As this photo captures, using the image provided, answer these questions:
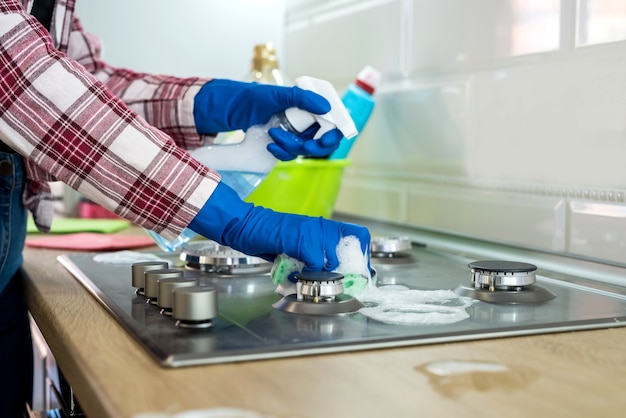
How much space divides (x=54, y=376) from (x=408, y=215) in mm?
671

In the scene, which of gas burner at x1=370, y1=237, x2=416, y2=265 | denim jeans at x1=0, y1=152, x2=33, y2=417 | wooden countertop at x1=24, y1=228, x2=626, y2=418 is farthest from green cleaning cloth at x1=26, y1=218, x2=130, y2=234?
wooden countertop at x1=24, y1=228, x2=626, y2=418

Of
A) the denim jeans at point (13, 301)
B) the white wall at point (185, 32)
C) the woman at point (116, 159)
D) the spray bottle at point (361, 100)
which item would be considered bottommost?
the denim jeans at point (13, 301)

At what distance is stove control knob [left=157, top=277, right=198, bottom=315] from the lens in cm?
74

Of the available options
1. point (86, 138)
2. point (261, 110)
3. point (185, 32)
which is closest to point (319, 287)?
point (86, 138)

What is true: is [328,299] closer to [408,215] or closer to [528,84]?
[528,84]

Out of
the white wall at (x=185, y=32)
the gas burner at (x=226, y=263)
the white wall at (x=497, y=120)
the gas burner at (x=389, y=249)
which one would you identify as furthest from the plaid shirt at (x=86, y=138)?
the white wall at (x=185, y=32)

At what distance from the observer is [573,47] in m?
1.03

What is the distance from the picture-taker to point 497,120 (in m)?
1.18

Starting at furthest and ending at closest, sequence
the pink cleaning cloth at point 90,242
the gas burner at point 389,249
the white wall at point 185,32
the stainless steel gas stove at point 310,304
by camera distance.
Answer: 1. the white wall at point 185,32
2. the pink cleaning cloth at point 90,242
3. the gas burner at point 389,249
4. the stainless steel gas stove at point 310,304

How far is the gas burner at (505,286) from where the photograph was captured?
846mm

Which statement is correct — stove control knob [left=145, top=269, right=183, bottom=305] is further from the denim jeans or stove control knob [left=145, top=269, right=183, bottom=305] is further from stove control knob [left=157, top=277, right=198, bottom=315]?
the denim jeans

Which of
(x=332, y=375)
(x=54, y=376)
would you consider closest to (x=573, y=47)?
(x=332, y=375)

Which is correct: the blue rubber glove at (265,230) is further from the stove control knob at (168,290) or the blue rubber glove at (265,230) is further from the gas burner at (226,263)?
the gas burner at (226,263)

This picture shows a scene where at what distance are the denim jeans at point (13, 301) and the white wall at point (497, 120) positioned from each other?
2.13 feet
